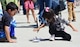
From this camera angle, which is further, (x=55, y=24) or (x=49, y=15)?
(x=55, y=24)

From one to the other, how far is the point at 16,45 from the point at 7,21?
0.57 meters

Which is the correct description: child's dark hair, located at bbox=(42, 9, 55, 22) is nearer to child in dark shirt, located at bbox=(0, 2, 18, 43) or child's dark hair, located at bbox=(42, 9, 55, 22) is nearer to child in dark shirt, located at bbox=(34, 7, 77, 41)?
child in dark shirt, located at bbox=(34, 7, 77, 41)

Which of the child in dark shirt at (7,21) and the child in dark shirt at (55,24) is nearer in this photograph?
the child in dark shirt at (7,21)

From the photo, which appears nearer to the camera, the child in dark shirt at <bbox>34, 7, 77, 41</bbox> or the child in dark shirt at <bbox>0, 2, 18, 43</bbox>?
the child in dark shirt at <bbox>0, 2, 18, 43</bbox>

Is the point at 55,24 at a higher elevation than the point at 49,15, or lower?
lower

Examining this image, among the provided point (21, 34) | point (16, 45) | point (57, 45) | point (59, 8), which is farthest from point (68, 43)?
point (59, 8)

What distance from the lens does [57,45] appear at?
794 cm

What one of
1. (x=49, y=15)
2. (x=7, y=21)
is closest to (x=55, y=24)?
(x=49, y=15)

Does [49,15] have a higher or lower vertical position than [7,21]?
higher

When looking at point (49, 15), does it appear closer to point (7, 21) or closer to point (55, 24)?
point (55, 24)

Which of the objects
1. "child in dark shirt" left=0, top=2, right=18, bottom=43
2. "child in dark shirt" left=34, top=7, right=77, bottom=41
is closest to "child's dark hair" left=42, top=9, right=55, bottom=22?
"child in dark shirt" left=34, top=7, right=77, bottom=41

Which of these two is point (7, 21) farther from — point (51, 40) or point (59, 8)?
point (59, 8)

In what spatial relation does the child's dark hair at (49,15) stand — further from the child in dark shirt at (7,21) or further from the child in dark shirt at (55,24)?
the child in dark shirt at (7,21)

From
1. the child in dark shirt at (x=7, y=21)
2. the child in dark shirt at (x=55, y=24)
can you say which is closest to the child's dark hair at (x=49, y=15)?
the child in dark shirt at (x=55, y=24)
